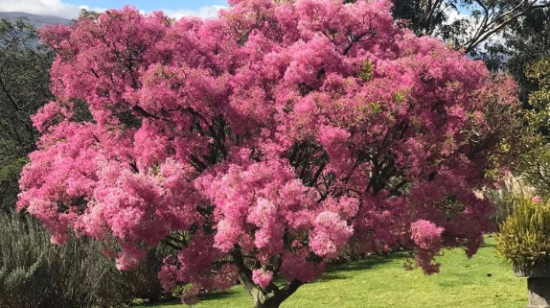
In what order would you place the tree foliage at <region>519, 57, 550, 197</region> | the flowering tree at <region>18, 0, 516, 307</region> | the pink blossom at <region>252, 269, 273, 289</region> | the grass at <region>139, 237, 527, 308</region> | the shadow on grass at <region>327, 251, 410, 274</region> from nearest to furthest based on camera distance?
the flowering tree at <region>18, 0, 516, 307</region>, the pink blossom at <region>252, 269, 273, 289</region>, the grass at <region>139, 237, 527, 308</region>, the tree foliage at <region>519, 57, 550, 197</region>, the shadow on grass at <region>327, 251, 410, 274</region>

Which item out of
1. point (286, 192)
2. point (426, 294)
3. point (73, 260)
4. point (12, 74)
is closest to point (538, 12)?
point (426, 294)

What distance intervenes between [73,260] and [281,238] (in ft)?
25.9

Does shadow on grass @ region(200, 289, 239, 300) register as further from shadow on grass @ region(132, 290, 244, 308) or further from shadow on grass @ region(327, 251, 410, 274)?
shadow on grass @ region(327, 251, 410, 274)

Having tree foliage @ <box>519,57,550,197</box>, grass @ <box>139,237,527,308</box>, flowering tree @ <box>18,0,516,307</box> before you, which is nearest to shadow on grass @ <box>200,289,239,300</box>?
grass @ <box>139,237,527,308</box>

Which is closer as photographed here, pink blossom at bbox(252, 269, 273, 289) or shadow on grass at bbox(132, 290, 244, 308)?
pink blossom at bbox(252, 269, 273, 289)

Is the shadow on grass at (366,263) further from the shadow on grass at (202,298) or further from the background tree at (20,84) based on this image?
the background tree at (20,84)

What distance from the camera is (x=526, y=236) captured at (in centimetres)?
952

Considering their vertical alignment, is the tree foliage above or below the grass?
above

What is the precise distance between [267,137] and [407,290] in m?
8.09

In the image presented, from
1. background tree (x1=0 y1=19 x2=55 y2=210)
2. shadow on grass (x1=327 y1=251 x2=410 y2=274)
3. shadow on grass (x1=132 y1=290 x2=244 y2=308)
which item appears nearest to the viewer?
shadow on grass (x1=132 y1=290 x2=244 y2=308)

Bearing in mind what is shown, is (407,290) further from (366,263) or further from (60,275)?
(60,275)

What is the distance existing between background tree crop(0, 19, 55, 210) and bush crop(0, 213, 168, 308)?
28.0ft

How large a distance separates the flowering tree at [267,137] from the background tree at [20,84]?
14.7 meters

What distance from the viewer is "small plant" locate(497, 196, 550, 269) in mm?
9391
